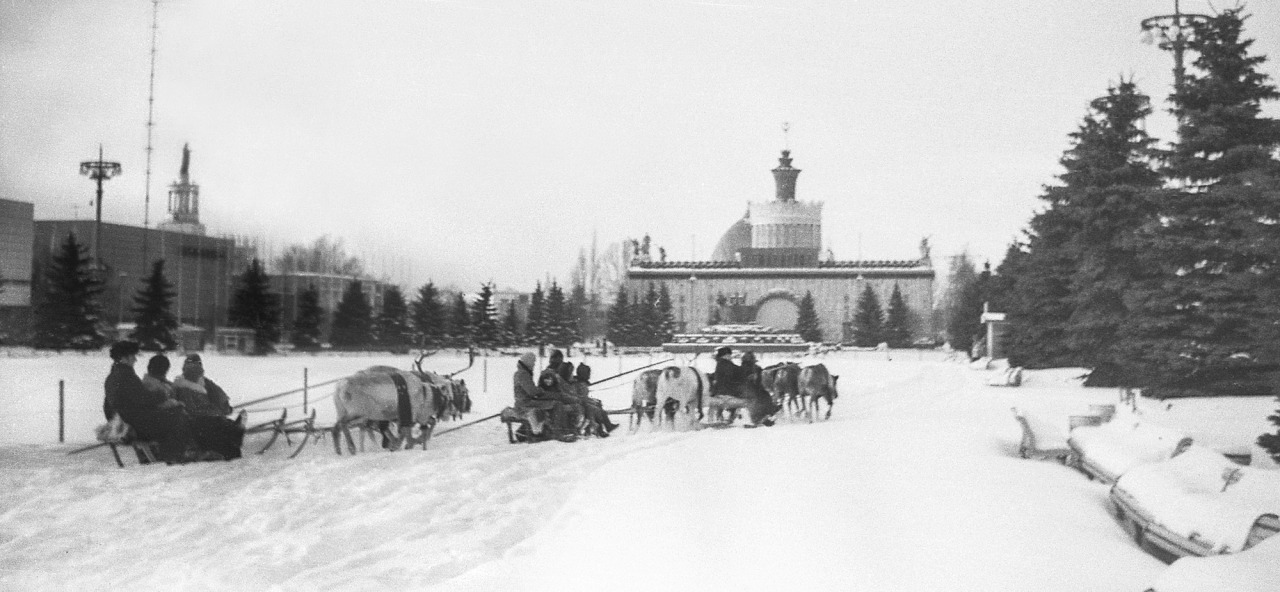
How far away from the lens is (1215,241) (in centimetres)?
458

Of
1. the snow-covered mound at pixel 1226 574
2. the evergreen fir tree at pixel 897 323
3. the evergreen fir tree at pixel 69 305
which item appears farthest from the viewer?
the evergreen fir tree at pixel 897 323

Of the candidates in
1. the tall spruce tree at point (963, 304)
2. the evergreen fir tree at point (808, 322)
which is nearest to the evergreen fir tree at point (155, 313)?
the tall spruce tree at point (963, 304)

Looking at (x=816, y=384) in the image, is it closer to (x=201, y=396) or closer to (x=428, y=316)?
(x=428, y=316)

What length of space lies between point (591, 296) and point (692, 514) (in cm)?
426

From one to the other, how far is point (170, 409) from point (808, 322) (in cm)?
1377

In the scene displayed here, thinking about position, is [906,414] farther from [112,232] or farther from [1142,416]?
[112,232]

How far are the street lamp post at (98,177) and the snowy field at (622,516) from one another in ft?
2.40

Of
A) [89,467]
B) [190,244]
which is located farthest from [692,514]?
[190,244]

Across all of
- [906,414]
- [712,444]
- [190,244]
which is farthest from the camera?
[906,414]

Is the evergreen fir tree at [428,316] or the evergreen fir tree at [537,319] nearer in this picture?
the evergreen fir tree at [428,316]

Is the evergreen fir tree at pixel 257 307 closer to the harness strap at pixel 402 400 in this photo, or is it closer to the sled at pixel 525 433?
the harness strap at pixel 402 400

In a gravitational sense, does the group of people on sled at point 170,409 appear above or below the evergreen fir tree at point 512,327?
below

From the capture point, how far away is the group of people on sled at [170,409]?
602 cm

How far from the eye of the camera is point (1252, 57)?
15.5 ft
